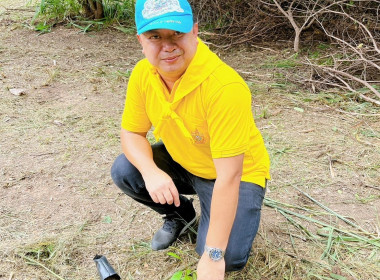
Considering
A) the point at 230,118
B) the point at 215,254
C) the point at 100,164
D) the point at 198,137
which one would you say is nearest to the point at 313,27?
the point at 100,164

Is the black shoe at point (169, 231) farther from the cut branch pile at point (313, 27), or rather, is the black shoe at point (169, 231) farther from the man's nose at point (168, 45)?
the cut branch pile at point (313, 27)

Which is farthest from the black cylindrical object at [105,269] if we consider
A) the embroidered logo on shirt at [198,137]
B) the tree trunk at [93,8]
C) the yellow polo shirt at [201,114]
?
the tree trunk at [93,8]

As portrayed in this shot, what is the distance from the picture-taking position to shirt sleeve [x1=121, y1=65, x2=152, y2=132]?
170cm

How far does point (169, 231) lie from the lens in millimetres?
1978

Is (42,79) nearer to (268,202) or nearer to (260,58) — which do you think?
(260,58)

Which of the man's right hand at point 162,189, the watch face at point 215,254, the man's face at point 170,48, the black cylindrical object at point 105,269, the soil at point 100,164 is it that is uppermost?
the man's face at point 170,48

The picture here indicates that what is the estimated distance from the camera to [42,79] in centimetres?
403

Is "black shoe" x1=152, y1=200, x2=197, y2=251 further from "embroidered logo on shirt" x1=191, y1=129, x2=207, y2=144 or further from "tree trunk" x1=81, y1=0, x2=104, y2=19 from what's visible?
"tree trunk" x1=81, y1=0, x2=104, y2=19

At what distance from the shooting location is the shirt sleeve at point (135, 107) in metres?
1.70

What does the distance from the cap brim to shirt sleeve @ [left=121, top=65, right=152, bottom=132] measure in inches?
13.2

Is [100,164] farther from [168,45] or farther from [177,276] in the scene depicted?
[168,45]

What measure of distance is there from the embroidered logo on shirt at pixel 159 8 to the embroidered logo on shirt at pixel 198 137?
1.42 feet

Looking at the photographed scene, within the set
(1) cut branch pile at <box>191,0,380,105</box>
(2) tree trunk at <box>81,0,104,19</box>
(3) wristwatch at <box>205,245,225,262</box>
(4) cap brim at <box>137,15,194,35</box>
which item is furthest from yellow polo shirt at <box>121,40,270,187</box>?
(2) tree trunk at <box>81,0,104,19</box>

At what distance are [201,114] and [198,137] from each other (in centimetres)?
11
